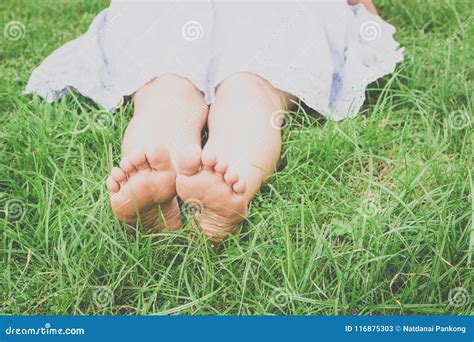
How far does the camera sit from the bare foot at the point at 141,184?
1.29m

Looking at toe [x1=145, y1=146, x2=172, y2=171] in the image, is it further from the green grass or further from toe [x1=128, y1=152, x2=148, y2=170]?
the green grass

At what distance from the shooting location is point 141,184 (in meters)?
1.29

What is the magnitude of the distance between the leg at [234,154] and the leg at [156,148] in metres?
0.04

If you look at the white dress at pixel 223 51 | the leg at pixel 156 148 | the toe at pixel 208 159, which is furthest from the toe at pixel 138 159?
the white dress at pixel 223 51

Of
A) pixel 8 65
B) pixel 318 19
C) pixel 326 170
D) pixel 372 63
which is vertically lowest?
pixel 8 65

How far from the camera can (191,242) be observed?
1400 millimetres

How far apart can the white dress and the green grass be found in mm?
80

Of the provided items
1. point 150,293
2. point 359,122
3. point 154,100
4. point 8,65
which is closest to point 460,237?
point 359,122

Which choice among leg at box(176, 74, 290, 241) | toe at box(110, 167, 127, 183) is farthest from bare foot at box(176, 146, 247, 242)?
toe at box(110, 167, 127, 183)

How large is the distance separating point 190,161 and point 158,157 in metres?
0.07

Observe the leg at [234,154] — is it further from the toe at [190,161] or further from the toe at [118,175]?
the toe at [118,175]

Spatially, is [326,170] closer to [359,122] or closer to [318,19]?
[359,122]

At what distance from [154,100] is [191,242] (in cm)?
42

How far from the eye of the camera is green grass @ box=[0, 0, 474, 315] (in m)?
1.32
